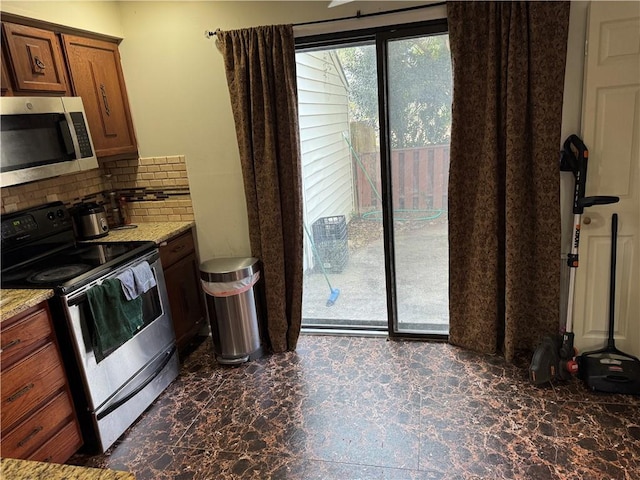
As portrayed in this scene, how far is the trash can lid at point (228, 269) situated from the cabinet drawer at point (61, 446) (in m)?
1.13

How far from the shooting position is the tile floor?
2.10 m

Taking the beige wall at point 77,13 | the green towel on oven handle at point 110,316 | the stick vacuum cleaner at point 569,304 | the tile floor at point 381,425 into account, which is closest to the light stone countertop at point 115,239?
the green towel on oven handle at point 110,316

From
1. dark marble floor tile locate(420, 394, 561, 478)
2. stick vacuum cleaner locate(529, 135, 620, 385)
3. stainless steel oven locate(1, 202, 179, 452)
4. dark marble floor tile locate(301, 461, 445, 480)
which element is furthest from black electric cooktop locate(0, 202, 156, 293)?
stick vacuum cleaner locate(529, 135, 620, 385)

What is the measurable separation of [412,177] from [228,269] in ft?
4.51

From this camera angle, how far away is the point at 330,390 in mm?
2732

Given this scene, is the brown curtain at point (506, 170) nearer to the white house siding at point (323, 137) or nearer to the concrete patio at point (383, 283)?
the concrete patio at point (383, 283)

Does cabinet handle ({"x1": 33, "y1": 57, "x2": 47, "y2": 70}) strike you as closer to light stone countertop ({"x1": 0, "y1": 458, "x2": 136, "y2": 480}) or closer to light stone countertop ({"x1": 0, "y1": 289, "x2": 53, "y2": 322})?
light stone countertop ({"x1": 0, "y1": 289, "x2": 53, "y2": 322})

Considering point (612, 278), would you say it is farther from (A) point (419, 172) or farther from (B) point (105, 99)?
(B) point (105, 99)

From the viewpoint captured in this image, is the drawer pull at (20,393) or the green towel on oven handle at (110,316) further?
the green towel on oven handle at (110,316)

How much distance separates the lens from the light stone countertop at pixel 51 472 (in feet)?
2.91

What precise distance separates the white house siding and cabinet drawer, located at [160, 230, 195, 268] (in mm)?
877

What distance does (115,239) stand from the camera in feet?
9.82

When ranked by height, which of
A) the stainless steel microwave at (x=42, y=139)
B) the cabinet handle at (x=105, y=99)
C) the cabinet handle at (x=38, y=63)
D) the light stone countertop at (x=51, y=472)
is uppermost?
the cabinet handle at (x=38, y=63)

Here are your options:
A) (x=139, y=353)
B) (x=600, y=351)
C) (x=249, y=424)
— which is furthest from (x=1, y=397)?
(x=600, y=351)
